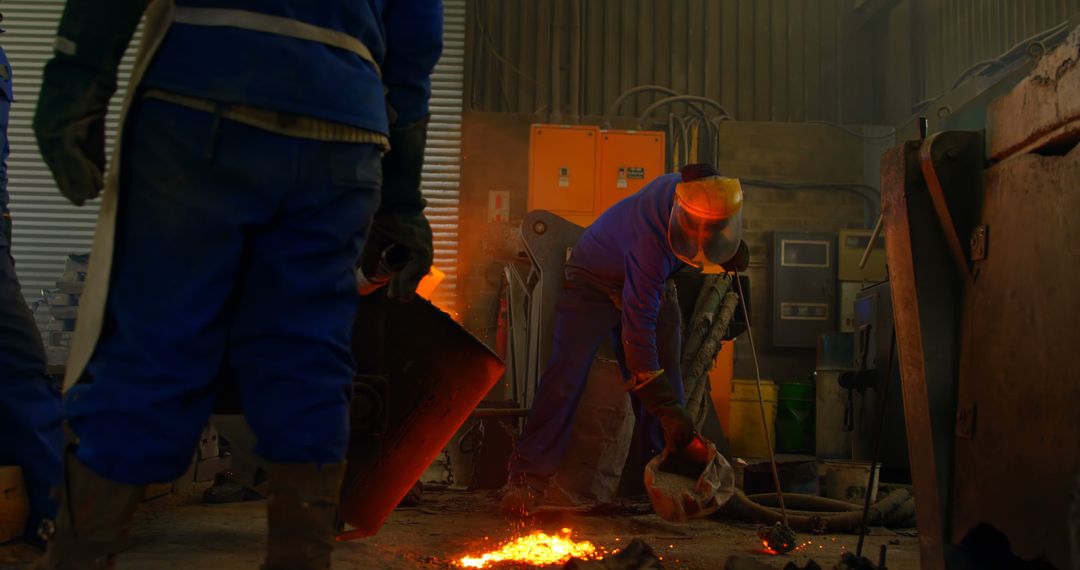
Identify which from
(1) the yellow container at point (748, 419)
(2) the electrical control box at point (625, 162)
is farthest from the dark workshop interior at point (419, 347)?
(2) the electrical control box at point (625, 162)

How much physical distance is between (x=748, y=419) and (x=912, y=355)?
6.87 metres

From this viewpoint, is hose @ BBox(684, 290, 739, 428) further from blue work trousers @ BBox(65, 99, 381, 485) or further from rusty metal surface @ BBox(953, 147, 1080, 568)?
blue work trousers @ BBox(65, 99, 381, 485)

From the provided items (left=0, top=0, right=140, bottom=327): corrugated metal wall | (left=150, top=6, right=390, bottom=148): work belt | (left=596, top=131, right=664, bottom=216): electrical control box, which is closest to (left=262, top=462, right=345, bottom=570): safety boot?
(left=150, top=6, right=390, bottom=148): work belt

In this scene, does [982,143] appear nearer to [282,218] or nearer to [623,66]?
[282,218]

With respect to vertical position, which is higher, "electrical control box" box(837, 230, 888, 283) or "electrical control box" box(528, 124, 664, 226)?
"electrical control box" box(528, 124, 664, 226)

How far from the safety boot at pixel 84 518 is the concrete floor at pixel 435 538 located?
1.36 m

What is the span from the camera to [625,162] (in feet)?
30.6

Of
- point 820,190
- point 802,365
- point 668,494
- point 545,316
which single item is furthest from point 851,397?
point 820,190

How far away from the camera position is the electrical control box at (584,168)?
9227 millimetres

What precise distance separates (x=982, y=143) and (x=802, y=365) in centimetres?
798

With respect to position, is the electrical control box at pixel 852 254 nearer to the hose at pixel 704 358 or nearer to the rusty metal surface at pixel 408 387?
the hose at pixel 704 358

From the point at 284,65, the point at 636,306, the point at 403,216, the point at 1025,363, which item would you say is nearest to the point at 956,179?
the point at 1025,363

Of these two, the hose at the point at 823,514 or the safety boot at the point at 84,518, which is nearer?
the safety boot at the point at 84,518

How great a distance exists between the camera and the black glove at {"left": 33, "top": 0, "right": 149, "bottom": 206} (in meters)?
1.61
